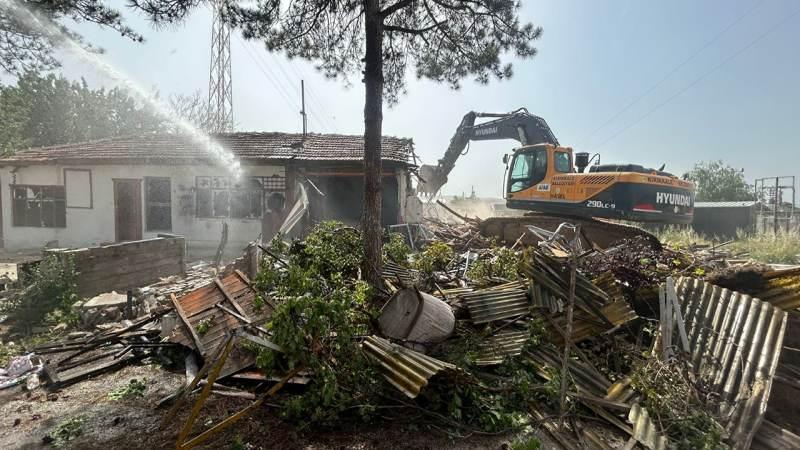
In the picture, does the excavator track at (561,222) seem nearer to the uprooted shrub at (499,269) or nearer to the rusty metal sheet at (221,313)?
the uprooted shrub at (499,269)

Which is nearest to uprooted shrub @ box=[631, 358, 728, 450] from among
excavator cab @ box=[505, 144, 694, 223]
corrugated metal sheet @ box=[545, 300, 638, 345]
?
corrugated metal sheet @ box=[545, 300, 638, 345]

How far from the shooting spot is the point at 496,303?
414cm

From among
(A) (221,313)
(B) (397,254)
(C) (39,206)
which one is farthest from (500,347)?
(C) (39,206)

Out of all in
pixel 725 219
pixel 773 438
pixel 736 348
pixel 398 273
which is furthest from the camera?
pixel 725 219

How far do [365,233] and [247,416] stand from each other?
7.78 ft

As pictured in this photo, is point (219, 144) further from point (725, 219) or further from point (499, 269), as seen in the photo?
point (725, 219)

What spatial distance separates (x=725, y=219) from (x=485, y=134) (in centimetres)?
1215

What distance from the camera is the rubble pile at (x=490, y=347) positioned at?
293cm

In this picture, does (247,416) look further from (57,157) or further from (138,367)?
(57,157)

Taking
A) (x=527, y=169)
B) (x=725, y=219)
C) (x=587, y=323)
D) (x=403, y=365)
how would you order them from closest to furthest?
1. (x=403, y=365)
2. (x=587, y=323)
3. (x=527, y=169)
4. (x=725, y=219)

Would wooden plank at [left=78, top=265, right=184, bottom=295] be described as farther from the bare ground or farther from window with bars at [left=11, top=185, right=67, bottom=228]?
window with bars at [left=11, top=185, right=67, bottom=228]

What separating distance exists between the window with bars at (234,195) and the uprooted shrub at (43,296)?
622cm

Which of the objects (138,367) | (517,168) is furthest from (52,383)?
(517,168)

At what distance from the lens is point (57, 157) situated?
1182 cm
